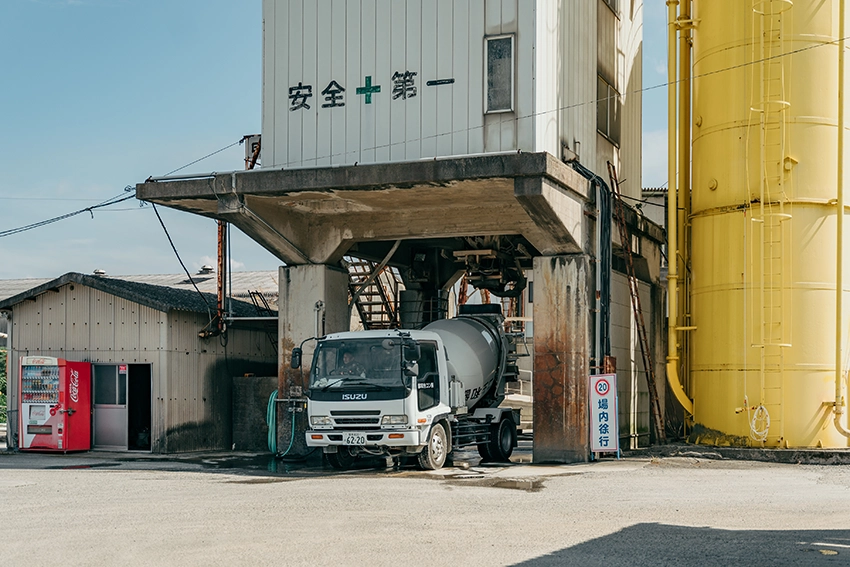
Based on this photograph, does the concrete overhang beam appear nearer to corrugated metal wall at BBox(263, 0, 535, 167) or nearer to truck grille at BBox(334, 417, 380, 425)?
corrugated metal wall at BBox(263, 0, 535, 167)

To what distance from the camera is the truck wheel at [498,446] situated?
938 inches

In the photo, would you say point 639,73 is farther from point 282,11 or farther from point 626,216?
point 282,11

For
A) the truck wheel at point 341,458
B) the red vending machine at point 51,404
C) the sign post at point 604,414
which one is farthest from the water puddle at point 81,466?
the sign post at point 604,414

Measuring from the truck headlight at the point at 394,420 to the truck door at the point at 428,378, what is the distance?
522mm

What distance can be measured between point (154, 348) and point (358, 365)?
809 centimetres

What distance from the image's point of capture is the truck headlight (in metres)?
20.0

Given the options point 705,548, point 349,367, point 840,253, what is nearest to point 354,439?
point 349,367

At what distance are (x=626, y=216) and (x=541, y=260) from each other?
4.44m

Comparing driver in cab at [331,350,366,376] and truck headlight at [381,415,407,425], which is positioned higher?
driver in cab at [331,350,366,376]

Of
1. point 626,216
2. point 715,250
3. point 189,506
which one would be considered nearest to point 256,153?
point 626,216

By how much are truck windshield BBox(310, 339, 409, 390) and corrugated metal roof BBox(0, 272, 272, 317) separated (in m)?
7.04

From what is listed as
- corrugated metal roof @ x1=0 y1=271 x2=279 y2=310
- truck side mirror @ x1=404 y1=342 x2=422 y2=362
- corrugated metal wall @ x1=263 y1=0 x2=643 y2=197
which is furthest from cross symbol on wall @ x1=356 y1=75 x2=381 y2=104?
corrugated metal roof @ x1=0 y1=271 x2=279 y2=310

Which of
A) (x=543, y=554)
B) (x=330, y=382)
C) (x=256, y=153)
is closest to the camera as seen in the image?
(x=543, y=554)

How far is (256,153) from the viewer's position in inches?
1016
